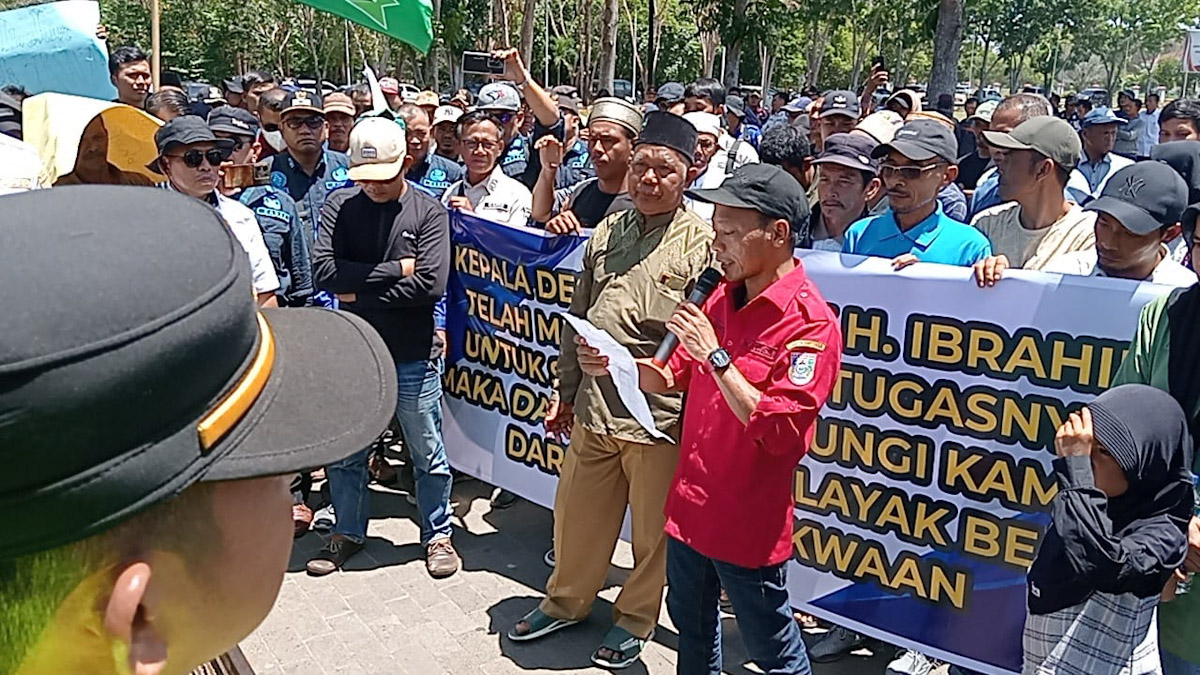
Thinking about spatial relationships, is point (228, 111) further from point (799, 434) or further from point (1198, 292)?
point (1198, 292)

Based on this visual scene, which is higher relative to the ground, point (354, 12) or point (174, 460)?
point (354, 12)

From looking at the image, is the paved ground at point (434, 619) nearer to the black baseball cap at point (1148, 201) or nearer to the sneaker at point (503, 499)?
the sneaker at point (503, 499)

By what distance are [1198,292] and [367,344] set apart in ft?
7.66

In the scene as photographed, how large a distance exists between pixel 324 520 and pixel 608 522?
173 cm

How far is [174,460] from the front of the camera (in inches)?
31.6

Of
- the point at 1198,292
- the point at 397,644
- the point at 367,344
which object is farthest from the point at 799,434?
the point at 397,644

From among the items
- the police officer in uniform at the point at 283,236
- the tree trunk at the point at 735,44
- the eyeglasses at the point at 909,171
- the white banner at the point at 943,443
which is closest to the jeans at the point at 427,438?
the police officer in uniform at the point at 283,236

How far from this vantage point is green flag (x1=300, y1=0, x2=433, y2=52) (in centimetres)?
557

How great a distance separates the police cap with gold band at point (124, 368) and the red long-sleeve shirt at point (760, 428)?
1886 millimetres

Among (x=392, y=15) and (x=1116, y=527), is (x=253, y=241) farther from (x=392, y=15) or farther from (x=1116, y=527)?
(x=1116, y=527)

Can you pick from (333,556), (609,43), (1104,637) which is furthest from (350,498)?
(609,43)

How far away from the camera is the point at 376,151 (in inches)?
165

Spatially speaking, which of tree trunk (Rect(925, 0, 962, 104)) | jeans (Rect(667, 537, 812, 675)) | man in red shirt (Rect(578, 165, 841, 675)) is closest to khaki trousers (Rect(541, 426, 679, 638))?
jeans (Rect(667, 537, 812, 675))

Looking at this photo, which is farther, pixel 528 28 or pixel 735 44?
pixel 528 28
